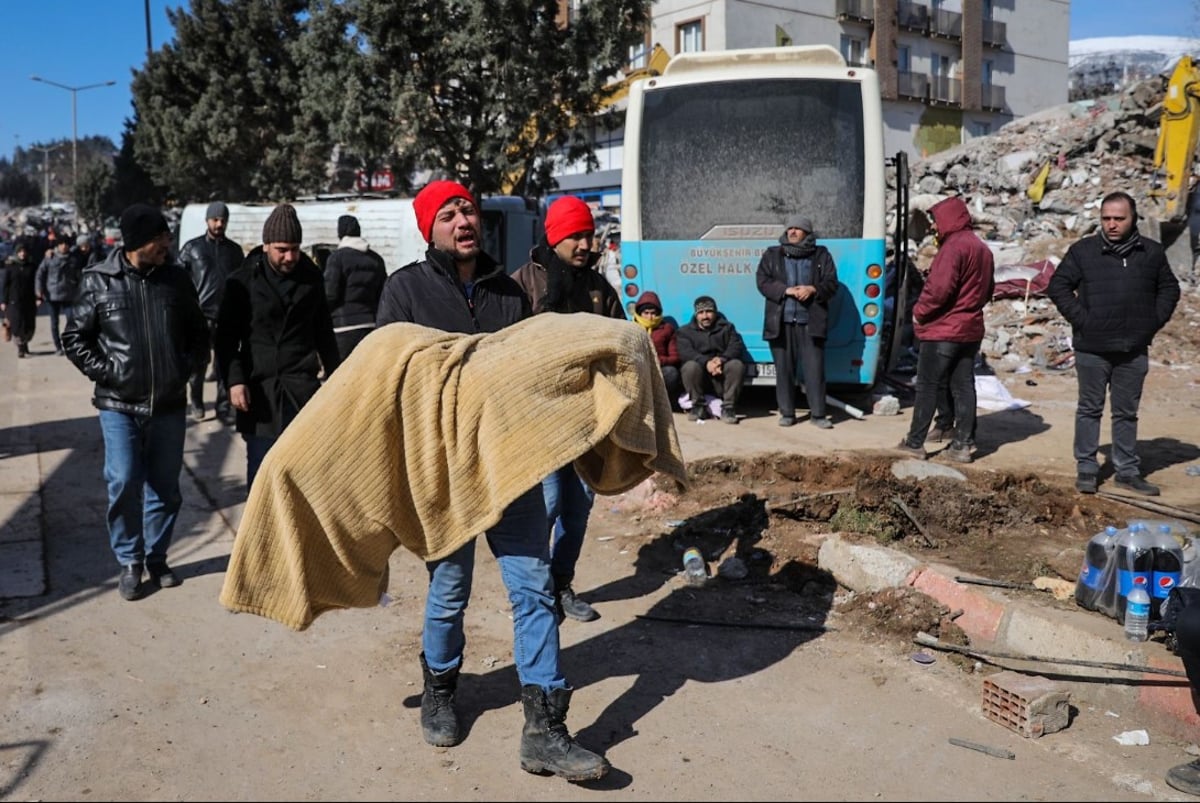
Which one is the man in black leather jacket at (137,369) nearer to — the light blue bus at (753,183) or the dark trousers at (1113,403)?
the light blue bus at (753,183)

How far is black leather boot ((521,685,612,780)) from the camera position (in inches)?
136

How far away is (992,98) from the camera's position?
46938 mm

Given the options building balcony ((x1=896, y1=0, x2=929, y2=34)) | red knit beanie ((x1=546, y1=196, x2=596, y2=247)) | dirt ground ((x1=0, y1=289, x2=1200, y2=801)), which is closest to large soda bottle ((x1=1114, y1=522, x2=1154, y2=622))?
dirt ground ((x1=0, y1=289, x2=1200, y2=801))

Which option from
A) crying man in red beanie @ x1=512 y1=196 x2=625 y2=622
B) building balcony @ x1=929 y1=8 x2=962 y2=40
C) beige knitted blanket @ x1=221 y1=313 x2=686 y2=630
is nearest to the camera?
beige knitted blanket @ x1=221 y1=313 x2=686 y2=630

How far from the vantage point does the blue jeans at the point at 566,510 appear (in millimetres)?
4711

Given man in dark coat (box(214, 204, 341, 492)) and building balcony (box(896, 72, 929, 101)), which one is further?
building balcony (box(896, 72, 929, 101))

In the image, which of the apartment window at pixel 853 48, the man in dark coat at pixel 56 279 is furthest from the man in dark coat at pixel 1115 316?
Result: the apartment window at pixel 853 48

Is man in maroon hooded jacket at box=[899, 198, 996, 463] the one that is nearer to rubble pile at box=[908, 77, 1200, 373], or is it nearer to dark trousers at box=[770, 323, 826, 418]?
dark trousers at box=[770, 323, 826, 418]

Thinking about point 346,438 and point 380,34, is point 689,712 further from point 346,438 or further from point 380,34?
point 380,34

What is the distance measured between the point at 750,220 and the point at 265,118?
72.4 ft

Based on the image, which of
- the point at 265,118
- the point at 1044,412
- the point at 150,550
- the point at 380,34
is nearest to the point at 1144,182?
the point at 1044,412

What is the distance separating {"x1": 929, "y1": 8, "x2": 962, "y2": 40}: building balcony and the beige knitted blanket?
4541 centimetres

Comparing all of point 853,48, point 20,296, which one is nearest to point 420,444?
point 20,296

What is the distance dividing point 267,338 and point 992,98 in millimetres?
47647
